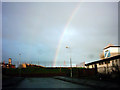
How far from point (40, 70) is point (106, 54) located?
89.1ft

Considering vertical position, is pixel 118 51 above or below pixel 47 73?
above

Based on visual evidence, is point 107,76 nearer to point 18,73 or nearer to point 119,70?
point 119,70

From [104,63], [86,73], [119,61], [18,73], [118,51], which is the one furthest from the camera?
[18,73]

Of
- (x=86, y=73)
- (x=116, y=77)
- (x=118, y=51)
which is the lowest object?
(x=86, y=73)

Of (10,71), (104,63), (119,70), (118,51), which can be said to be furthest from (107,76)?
(10,71)

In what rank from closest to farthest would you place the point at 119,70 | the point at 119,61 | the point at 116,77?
the point at 116,77 < the point at 119,70 < the point at 119,61

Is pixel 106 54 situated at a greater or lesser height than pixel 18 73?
greater

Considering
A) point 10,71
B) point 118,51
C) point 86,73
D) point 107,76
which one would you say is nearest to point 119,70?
point 107,76

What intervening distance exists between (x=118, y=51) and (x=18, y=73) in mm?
37091

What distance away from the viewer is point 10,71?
5034 centimetres

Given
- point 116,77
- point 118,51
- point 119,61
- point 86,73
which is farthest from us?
point 118,51

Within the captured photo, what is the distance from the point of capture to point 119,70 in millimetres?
17266

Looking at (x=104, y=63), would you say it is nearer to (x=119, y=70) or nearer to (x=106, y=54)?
→ (x=106, y=54)

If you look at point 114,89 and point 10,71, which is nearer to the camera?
point 114,89
